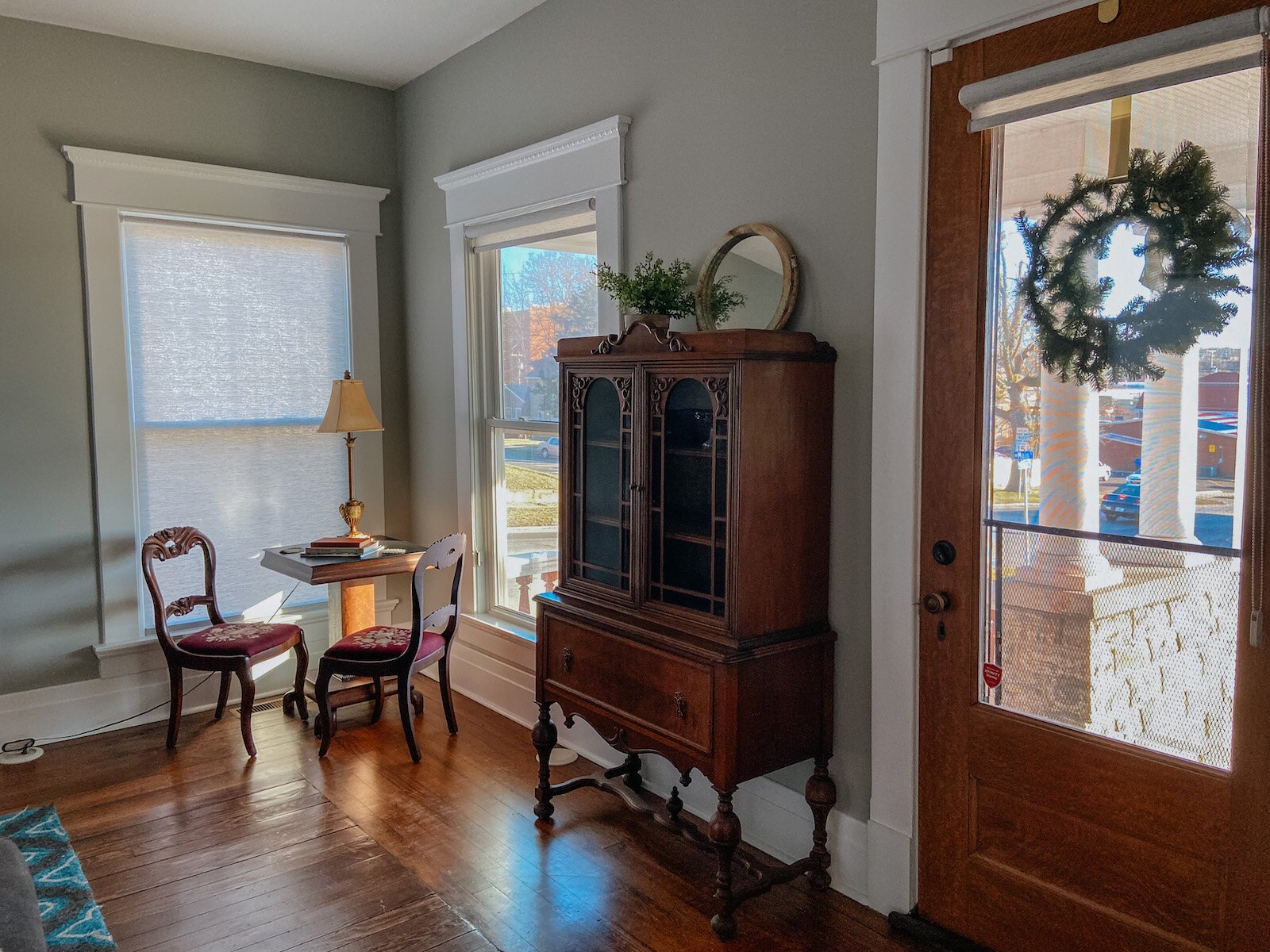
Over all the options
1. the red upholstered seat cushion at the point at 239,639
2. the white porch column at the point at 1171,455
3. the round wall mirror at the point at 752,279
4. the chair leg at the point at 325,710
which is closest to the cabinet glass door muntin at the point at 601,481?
the round wall mirror at the point at 752,279

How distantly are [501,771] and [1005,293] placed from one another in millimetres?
2474

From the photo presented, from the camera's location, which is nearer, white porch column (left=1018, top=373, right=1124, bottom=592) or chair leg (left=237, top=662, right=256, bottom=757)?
white porch column (left=1018, top=373, right=1124, bottom=592)

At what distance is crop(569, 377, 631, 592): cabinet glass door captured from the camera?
114 inches

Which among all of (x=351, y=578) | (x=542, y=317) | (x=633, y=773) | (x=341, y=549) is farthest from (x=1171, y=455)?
(x=341, y=549)

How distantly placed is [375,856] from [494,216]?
2562 mm

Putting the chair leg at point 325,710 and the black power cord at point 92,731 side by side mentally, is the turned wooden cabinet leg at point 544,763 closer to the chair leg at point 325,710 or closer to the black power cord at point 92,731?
the chair leg at point 325,710

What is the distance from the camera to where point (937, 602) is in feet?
8.07

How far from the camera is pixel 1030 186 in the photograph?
2.22 m

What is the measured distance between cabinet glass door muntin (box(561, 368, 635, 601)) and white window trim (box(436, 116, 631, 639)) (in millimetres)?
566

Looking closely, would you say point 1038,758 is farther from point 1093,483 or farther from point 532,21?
point 532,21

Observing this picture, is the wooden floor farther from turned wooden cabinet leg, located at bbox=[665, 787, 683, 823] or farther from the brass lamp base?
the brass lamp base

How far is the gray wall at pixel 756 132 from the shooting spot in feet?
8.66

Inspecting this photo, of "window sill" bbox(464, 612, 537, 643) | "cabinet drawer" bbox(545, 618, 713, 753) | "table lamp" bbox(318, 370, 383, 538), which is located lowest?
"window sill" bbox(464, 612, 537, 643)

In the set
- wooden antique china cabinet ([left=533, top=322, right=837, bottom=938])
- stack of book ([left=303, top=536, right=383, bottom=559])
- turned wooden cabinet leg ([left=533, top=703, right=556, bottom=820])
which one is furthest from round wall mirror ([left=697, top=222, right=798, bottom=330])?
stack of book ([left=303, top=536, right=383, bottom=559])
